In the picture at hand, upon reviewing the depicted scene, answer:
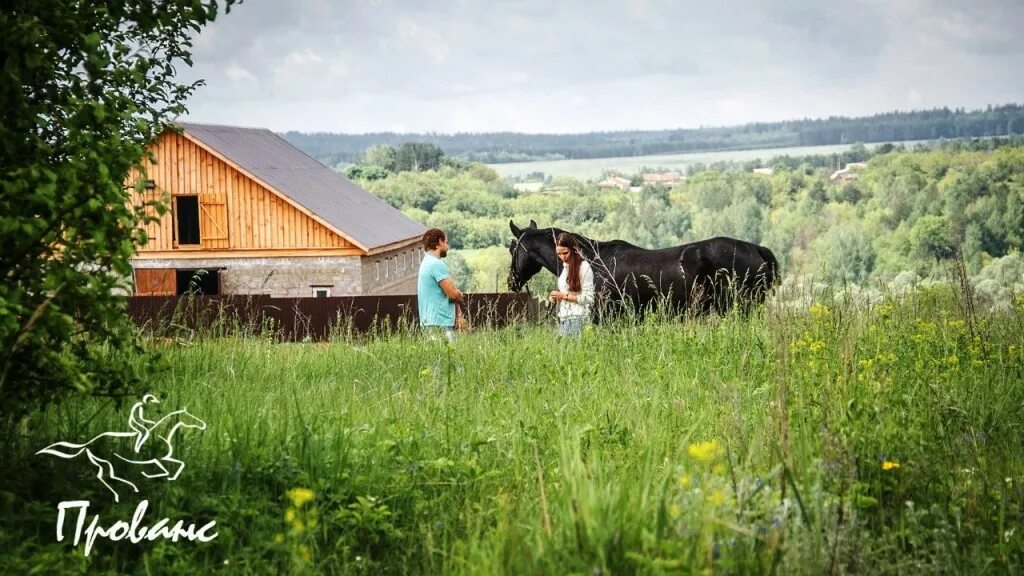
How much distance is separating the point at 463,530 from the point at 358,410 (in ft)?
6.68

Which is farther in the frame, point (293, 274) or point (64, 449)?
point (293, 274)

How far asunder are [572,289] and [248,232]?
2849 cm

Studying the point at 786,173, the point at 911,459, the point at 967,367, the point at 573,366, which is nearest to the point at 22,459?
the point at 573,366

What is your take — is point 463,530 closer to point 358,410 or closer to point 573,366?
point 358,410

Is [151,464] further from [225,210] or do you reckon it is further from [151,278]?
[225,210]

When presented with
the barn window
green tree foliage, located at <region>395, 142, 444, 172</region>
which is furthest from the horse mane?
green tree foliage, located at <region>395, 142, 444, 172</region>

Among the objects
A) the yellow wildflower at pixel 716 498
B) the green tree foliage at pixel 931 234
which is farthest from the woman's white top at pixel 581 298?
the green tree foliage at pixel 931 234

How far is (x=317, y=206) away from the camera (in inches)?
1465

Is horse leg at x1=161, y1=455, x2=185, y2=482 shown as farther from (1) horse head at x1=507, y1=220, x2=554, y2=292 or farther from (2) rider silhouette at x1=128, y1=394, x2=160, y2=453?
(1) horse head at x1=507, y1=220, x2=554, y2=292

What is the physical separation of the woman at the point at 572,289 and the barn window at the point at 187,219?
29967mm

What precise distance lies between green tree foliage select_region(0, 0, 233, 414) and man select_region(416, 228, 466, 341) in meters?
4.72

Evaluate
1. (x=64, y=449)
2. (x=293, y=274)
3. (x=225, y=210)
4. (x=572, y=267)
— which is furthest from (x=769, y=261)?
(x=225, y=210)

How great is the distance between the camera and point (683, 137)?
6358 inches

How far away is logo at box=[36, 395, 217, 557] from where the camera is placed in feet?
15.7
